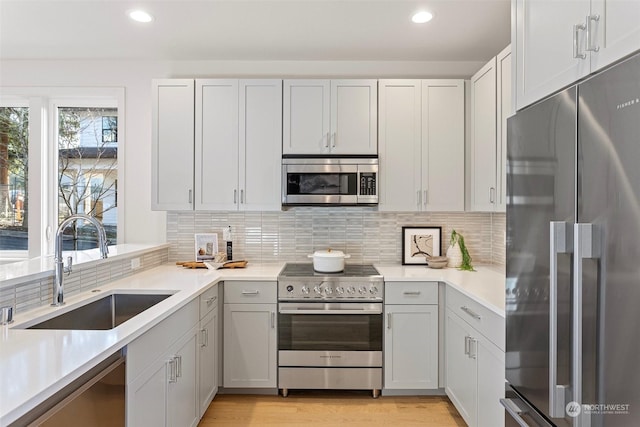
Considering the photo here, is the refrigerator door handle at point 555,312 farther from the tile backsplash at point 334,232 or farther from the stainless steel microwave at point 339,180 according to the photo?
the tile backsplash at point 334,232

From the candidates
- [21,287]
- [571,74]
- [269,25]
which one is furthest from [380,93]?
[21,287]

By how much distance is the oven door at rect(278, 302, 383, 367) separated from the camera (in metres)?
2.75

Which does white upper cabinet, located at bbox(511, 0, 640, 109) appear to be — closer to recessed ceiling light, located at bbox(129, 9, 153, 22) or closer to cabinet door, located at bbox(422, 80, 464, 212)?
cabinet door, located at bbox(422, 80, 464, 212)

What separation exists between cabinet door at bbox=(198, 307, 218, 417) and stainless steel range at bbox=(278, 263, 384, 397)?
17.4 inches

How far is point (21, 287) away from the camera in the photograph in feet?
5.54

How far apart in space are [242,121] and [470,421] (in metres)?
2.56

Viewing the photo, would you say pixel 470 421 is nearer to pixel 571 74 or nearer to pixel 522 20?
pixel 571 74

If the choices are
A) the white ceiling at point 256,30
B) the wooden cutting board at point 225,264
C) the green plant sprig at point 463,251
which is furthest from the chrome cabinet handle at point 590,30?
the wooden cutting board at point 225,264

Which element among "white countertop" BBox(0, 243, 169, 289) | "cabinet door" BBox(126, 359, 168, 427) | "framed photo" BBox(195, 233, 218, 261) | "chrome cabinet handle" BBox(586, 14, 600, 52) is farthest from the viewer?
"framed photo" BBox(195, 233, 218, 261)

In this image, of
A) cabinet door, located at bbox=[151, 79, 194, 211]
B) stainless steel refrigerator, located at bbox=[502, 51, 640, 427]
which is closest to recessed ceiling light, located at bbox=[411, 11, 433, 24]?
stainless steel refrigerator, located at bbox=[502, 51, 640, 427]

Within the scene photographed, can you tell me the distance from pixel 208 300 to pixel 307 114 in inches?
61.9

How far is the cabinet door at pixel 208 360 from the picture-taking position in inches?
93.9

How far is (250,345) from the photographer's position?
277cm

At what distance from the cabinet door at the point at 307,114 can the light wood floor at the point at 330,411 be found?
1.84 m
